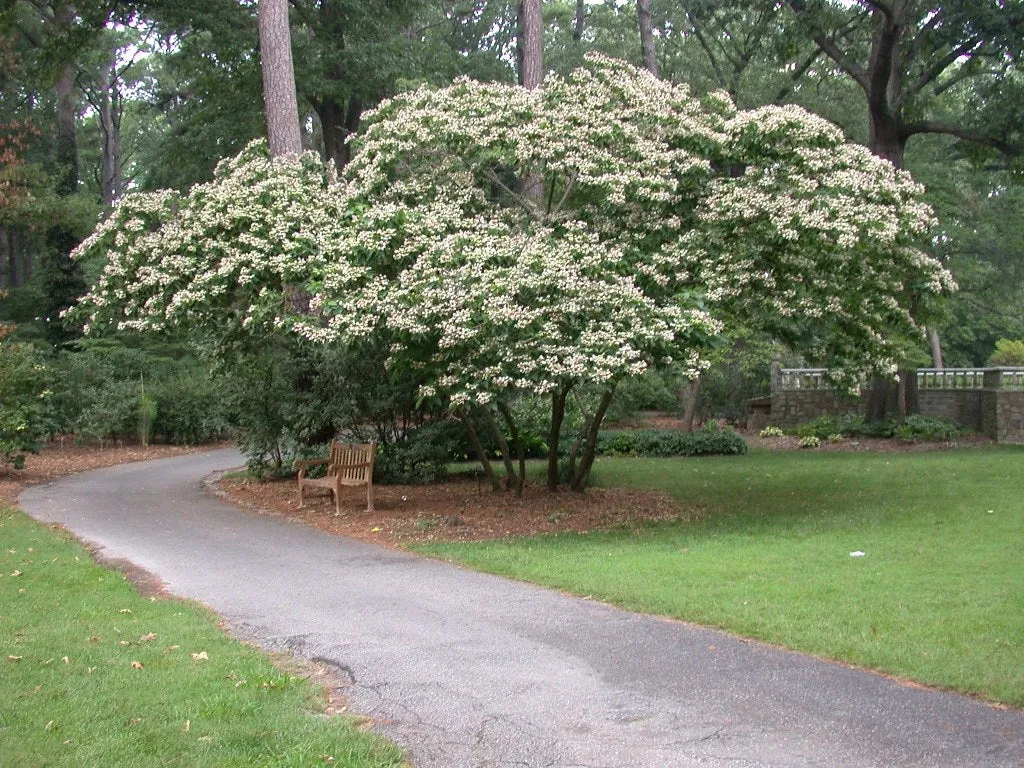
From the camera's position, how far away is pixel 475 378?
10.6 metres

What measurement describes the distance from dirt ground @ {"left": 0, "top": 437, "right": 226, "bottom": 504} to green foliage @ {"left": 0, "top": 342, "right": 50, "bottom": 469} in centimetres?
44

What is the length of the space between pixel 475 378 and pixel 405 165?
4.18 m

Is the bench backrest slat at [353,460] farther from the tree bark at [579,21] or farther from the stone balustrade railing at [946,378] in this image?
the tree bark at [579,21]

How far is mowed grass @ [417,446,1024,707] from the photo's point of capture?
20.9 feet

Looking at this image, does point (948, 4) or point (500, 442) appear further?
point (948, 4)

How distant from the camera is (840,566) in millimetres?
9023

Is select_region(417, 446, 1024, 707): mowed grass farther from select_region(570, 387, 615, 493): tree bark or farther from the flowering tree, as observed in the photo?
the flowering tree

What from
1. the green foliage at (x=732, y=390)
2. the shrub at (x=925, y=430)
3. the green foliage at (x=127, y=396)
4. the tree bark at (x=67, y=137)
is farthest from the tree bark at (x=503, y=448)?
the tree bark at (x=67, y=137)

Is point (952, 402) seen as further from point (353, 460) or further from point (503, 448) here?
point (353, 460)

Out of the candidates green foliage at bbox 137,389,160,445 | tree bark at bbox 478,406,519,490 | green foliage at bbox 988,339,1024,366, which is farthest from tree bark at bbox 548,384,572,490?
green foliage at bbox 988,339,1024,366

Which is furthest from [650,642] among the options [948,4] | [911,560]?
[948,4]

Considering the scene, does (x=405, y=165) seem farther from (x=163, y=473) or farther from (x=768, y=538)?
(x=163, y=473)

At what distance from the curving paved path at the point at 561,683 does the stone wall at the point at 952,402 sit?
49.5ft

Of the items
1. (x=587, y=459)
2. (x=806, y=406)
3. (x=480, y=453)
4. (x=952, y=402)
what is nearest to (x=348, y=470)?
(x=480, y=453)
